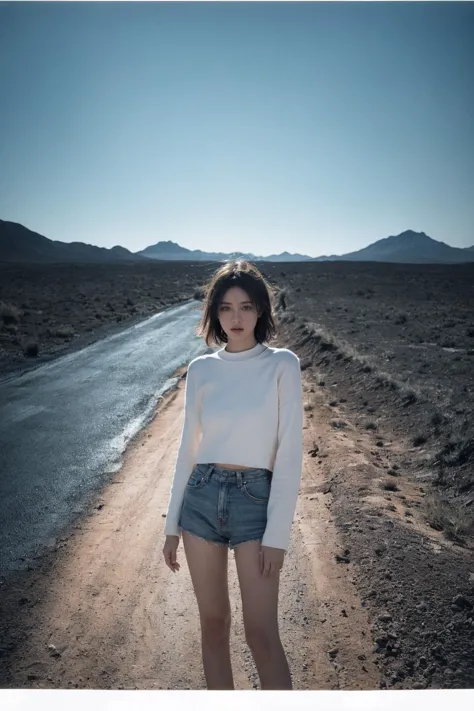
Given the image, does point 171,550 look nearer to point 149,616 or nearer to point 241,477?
point 241,477

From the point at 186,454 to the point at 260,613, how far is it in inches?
27.5

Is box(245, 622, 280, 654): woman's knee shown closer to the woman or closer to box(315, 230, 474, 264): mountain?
the woman

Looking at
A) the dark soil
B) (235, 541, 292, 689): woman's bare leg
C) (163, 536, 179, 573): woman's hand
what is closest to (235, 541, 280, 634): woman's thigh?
(235, 541, 292, 689): woman's bare leg

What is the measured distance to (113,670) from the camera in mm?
2959

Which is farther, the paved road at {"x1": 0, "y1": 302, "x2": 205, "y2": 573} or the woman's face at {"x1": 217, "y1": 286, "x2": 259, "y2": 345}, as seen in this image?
the paved road at {"x1": 0, "y1": 302, "x2": 205, "y2": 573}

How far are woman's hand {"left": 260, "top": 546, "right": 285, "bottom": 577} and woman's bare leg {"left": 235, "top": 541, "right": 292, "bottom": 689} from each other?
0.08ft

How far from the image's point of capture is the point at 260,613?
194 cm

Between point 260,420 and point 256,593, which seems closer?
point 256,593

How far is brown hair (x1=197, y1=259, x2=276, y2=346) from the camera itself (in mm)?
2178

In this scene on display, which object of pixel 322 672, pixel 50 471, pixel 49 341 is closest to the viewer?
pixel 322 672

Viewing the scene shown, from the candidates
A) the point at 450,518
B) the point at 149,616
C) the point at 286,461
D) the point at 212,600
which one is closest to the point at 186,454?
the point at 286,461

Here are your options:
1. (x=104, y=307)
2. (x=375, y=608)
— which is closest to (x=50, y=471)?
(x=375, y=608)
